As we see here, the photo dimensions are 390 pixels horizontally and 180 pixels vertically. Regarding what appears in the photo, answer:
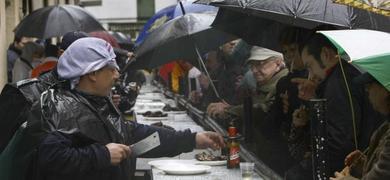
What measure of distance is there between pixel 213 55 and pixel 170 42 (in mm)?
1789

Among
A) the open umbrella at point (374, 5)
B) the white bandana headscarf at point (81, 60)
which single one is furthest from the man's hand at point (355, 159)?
the white bandana headscarf at point (81, 60)

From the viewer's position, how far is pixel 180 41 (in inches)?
354

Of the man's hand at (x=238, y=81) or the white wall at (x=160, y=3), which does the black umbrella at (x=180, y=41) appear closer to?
the man's hand at (x=238, y=81)

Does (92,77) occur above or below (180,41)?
above

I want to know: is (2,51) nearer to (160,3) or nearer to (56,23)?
(56,23)

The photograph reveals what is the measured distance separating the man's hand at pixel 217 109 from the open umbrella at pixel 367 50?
4386 millimetres

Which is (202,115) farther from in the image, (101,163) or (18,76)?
(101,163)

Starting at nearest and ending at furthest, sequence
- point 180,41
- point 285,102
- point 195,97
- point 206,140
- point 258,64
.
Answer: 1. point 206,140
2. point 285,102
3. point 258,64
4. point 180,41
5. point 195,97

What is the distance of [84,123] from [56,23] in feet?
26.0

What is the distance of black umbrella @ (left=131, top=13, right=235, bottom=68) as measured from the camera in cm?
880

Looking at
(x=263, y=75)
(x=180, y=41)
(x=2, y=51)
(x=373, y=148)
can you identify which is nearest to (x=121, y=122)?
(x=373, y=148)

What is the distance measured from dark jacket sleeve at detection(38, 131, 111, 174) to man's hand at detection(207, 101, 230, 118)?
12.5ft

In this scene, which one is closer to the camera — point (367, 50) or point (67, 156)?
point (367, 50)

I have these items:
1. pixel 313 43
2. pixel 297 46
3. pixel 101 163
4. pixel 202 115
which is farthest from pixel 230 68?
pixel 101 163
